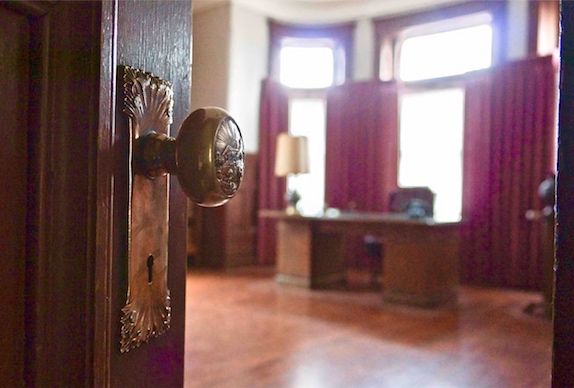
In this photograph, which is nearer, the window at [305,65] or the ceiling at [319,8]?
the ceiling at [319,8]

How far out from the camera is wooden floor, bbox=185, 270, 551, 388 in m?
2.94

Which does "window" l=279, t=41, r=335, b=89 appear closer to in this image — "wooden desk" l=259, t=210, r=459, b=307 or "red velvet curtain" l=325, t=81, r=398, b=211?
"red velvet curtain" l=325, t=81, r=398, b=211

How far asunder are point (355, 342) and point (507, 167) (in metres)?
3.60

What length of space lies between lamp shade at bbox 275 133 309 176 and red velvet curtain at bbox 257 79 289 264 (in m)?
1.83

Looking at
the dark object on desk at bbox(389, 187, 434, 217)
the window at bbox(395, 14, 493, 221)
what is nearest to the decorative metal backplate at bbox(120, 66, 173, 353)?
the dark object on desk at bbox(389, 187, 434, 217)

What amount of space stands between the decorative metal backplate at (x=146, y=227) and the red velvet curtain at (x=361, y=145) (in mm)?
6722

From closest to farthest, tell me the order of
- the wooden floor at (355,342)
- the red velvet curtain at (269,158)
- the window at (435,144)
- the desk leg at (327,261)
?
the wooden floor at (355,342) → the desk leg at (327,261) → the window at (435,144) → the red velvet curtain at (269,158)

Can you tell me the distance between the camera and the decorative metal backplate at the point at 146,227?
0.60 metres

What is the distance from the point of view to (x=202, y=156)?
0.55m

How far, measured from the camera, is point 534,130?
6027 millimetres

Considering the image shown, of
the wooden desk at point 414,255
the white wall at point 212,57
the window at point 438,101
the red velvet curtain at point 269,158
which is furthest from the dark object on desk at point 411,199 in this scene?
the white wall at point 212,57

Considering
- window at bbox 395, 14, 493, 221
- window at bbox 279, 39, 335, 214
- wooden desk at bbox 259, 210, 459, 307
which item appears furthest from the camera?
window at bbox 279, 39, 335, 214

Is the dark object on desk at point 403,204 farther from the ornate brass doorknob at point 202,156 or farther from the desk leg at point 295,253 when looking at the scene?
the ornate brass doorknob at point 202,156

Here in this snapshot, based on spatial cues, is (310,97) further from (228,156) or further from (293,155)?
(228,156)
